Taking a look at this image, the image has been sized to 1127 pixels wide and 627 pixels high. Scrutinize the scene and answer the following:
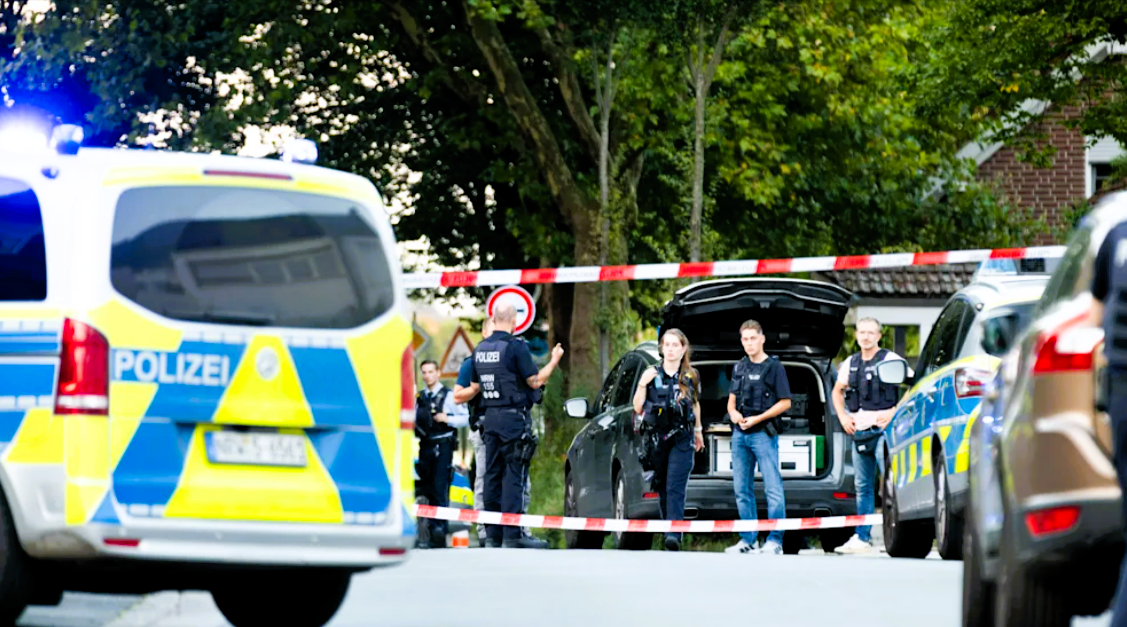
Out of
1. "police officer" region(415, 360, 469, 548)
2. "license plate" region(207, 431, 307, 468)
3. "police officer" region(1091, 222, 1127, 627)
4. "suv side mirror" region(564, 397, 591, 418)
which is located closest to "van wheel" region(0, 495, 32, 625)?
"license plate" region(207, 431, 307, 468)

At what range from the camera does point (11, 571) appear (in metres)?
8.93

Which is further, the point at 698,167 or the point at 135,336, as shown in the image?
the point at 698,167

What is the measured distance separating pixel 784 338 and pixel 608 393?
193 centimetres

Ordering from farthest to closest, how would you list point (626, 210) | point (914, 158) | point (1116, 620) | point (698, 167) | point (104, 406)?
point (914, 158) → point (626, 210) → point (698, 167) → point (104, 406) → point (1116, 620)

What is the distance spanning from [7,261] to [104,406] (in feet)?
2.46

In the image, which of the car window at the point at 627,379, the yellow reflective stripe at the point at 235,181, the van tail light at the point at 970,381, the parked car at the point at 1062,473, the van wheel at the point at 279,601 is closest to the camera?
the parked car at the point at 1062,473

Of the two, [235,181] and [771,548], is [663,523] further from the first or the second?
[235,181]

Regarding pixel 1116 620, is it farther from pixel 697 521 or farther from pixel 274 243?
pixel 697 521

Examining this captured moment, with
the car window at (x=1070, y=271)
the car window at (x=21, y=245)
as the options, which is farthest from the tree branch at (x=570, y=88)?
the car window at (x=1070, y=271)

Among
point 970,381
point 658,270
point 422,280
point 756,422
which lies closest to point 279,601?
point 970,381

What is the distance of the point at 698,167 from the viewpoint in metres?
27.7

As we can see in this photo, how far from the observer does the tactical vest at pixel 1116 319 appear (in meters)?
6.38

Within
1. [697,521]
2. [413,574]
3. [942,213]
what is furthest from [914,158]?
[413,574]

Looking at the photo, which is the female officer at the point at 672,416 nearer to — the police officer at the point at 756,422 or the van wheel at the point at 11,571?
the police officer at the point at 756,422
